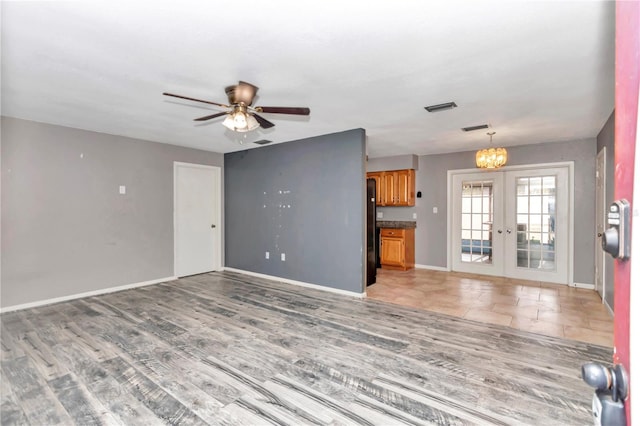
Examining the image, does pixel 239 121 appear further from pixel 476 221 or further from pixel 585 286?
pixel 585 286

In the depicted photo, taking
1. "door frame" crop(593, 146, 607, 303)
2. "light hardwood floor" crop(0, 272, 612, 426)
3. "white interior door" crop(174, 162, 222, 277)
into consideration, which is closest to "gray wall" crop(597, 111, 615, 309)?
"door frame" crop(593, 146, 607, 303)

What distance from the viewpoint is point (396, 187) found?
6.86 m

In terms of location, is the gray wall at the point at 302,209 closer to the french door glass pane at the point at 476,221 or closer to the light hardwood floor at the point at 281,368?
the light hardwood floor at the point at 281,368

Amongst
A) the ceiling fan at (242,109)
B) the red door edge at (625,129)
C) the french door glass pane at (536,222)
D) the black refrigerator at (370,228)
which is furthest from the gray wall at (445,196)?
the red door edge at (625,129)

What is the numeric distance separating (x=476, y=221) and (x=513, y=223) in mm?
633

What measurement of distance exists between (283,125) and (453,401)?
366 cm

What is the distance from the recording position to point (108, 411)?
79.4 inches

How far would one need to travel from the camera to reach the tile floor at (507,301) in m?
3.43

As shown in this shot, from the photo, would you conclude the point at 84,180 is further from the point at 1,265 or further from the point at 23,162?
the point at 1,265

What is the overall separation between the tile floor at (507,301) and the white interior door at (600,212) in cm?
26

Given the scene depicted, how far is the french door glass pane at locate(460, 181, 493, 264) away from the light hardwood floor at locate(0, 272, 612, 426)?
Answer: 2989 millimetres

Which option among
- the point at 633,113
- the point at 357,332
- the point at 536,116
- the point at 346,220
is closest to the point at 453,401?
the point at 357,332

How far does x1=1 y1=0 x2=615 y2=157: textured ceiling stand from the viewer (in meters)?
1.87

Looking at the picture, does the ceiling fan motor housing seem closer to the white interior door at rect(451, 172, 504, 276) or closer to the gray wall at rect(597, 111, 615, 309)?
the gray wall at rect(597, 111, 615, 309)
